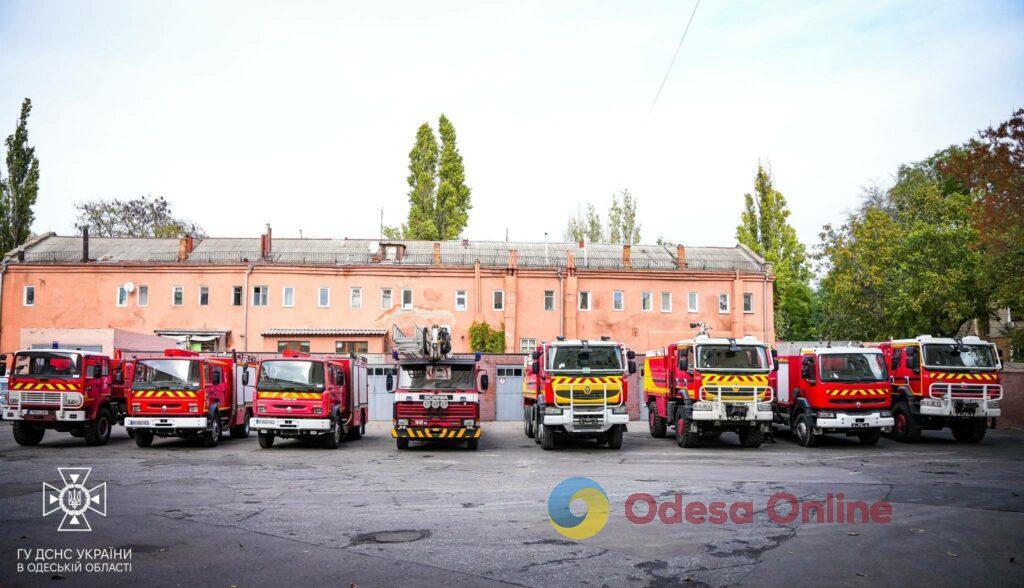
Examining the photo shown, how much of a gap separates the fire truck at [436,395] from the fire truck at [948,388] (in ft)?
41.2

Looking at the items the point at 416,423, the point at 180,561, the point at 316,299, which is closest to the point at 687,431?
the point at 416,423

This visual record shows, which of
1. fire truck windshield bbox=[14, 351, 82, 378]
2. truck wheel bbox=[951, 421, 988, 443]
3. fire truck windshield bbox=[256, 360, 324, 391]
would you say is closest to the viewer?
fire truck windshield bbox=[256, 360, 324, 391]

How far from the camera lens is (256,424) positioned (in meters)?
20.6

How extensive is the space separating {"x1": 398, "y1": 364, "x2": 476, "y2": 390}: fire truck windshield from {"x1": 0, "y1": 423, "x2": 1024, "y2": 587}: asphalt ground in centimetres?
252

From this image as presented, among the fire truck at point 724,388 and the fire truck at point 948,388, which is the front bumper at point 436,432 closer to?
the fire truck at point 724,388

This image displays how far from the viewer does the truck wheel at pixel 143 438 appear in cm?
2144

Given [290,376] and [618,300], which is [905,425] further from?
[618,300]

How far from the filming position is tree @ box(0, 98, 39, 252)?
52.5m

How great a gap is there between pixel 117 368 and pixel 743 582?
21423 mm

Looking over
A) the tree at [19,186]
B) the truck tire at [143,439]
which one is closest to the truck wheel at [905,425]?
the truck tire at [143,439]

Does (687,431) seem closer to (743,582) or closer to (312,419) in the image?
(312,419)

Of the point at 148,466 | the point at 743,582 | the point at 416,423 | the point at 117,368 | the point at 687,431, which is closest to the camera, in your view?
the point at 743,582
